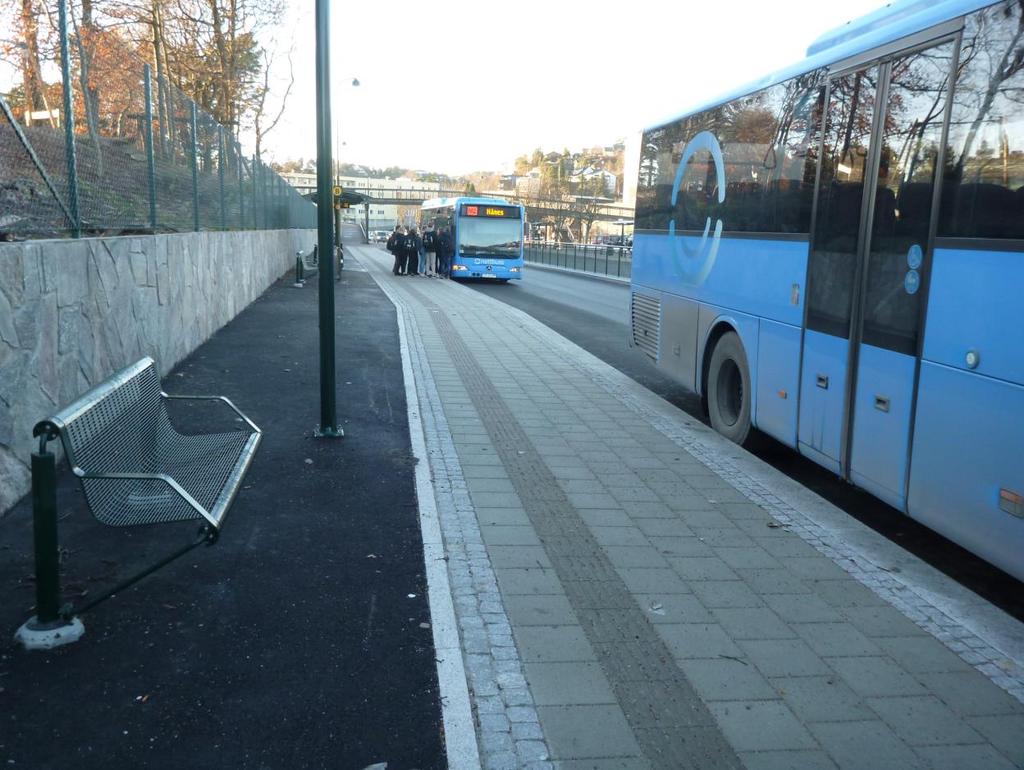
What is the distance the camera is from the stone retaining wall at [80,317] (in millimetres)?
5168

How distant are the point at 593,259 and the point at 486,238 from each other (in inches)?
532

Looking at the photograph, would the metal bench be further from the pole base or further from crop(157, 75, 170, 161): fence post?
crop(157, 75, 170, 161): fence post

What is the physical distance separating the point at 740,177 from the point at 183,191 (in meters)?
7.02

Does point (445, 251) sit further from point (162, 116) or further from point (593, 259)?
point (162, 116)

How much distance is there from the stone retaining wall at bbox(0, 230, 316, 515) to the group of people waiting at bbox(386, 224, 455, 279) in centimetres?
2289

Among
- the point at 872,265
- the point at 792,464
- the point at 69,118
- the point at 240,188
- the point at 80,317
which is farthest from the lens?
the point at 240,188

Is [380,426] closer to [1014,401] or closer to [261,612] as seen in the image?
[261,612]

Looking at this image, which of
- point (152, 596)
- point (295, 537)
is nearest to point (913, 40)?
point (295, 537)

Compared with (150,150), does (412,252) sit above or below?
below

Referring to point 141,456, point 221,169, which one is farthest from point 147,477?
point 221,169

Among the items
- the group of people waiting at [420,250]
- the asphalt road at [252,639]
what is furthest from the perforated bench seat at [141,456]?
the group of people waiting at [420,250]

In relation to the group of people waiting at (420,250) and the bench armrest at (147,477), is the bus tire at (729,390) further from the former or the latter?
the group of people waiting at (420,250)

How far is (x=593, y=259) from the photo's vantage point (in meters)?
45.1

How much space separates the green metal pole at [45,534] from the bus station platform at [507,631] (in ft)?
0.70
